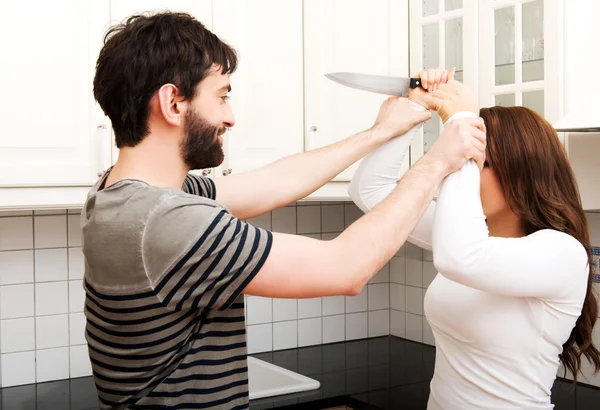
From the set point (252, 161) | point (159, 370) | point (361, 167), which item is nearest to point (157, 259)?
point (159, 370)

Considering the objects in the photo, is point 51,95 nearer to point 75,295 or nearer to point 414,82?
point 75,295

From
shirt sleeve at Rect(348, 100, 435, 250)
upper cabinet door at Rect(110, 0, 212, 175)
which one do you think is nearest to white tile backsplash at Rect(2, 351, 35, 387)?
upper cabinet door at Rect(110, 0, 212, 175)

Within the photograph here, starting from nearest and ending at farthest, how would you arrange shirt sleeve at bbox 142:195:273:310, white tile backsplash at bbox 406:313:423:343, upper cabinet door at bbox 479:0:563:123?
1. shirt sleeve at bbox 142:195:273:310
2. upper cabinet door at bbox 479:0:563:123
3. white tile backsplash at bbox 406:313:423:343

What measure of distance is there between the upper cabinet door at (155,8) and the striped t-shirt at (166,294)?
2.95 feet

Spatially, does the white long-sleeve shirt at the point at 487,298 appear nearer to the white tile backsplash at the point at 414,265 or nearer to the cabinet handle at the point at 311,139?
the cabinet handle at the point at 311,139

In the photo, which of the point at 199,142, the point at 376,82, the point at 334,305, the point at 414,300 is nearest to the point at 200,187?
the point at 199,142

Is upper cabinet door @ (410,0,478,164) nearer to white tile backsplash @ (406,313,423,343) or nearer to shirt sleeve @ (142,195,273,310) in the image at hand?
white tile backsplash @ (406,313,423,343)

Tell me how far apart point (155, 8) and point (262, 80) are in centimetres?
40

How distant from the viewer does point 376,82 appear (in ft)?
4.84

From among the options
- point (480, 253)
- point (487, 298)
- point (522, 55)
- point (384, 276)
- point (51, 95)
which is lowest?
point (384, 276)

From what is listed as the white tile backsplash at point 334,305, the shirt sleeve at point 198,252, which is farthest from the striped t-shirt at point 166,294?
the white tile backsplash at point 334,305

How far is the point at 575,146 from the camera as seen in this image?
1975 millimetres

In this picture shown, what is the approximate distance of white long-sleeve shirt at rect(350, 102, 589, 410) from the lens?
1.38m

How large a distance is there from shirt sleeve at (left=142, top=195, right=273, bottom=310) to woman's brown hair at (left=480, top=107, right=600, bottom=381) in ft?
2.38
